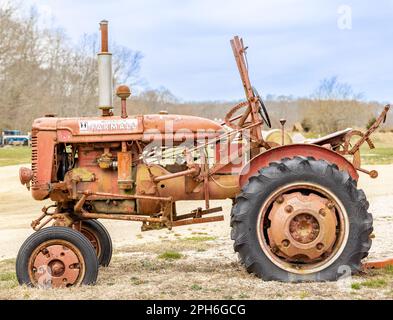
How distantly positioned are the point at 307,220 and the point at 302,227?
9cm

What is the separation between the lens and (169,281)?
6840mm

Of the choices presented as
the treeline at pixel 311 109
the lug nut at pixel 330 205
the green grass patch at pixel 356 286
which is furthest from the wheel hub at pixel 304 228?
the treeline at pixel 311 109

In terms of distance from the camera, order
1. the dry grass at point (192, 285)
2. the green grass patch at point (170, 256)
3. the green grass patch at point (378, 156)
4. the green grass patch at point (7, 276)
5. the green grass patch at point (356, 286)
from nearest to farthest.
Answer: the dry grass at point (192, 285), the green grass patch at point (356, 286), the green grass patch at point (7, 276), the green grass patch at point (170, 256), the green grass patch at point (378, 156)

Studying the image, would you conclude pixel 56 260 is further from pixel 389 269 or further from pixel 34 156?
pixel 389 269

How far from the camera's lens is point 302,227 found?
6602 millimetres

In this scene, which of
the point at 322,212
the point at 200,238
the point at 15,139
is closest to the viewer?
the point at 322,212

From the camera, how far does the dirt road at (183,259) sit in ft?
20.4

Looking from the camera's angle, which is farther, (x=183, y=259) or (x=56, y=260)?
(x=183, y=259)

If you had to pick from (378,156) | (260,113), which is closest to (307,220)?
(260,113)

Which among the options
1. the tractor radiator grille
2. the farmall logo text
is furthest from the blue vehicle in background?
the farmall logo text

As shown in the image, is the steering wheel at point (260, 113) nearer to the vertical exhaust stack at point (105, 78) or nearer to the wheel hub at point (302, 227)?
the wheel hub at point (302, 227)
